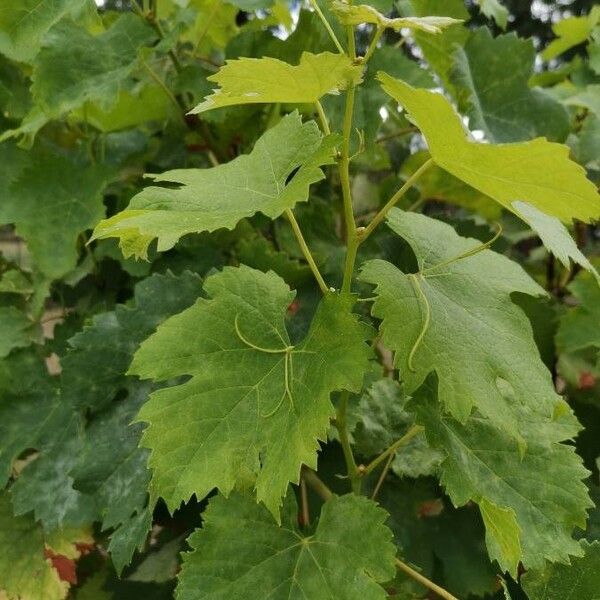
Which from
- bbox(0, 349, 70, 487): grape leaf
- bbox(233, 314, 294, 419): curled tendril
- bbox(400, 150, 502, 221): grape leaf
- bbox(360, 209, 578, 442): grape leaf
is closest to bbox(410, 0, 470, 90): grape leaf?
bbox(400, 150, 502, 221): grape leaf

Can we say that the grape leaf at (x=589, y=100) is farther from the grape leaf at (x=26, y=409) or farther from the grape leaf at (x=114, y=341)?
the grape leaf at (x=26, y=409)

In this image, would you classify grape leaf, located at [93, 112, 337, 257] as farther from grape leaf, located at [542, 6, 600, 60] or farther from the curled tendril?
grape leaf, located at [542, 6, 600, 60]

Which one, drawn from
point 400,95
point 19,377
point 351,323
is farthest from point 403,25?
point 19,377

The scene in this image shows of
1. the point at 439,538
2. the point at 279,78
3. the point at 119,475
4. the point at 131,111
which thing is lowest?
the point at 439,538

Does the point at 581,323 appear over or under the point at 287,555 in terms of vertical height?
under

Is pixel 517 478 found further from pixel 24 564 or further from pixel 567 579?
pixel 24 564

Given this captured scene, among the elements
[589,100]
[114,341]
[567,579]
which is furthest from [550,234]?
[589,100]
